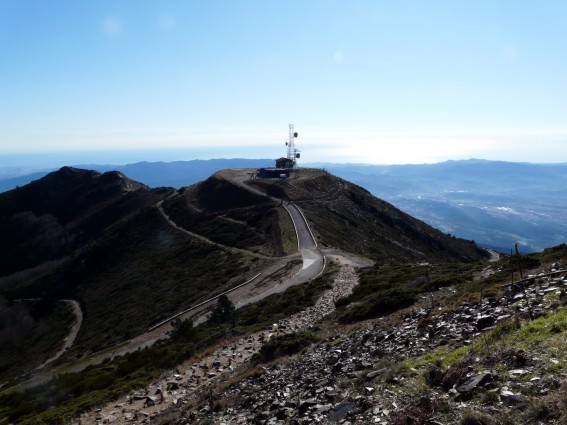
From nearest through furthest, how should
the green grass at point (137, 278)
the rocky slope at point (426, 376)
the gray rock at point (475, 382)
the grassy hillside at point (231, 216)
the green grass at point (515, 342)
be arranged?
the rocky slope at point (426, 376)
the gray rock at point (475, 382)
the green grass at point (515, 342)
the green grass at point (137, 278)
the grassy hillside at point (231, 216)

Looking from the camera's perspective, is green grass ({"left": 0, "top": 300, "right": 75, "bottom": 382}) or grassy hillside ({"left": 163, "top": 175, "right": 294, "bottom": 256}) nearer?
green grass ({"left": 0, "top": 300, "right": 75, "bottom": 382})

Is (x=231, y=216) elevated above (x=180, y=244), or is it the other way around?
(x=231, y=216)

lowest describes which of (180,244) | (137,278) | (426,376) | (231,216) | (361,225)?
(137,278)

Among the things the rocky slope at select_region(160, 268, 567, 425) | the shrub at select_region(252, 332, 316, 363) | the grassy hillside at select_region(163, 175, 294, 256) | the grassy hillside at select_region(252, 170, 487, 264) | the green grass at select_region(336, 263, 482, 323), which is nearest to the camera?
the rocky slope at select_region(160, 268, 567, 425)

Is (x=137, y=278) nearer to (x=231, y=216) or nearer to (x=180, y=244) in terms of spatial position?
(x=180, y=244)

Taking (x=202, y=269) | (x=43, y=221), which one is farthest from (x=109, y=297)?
(x=43, y=221)

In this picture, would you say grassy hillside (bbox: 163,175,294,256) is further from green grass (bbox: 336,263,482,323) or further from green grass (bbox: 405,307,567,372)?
green grass (bbox: 405,307,567,372)

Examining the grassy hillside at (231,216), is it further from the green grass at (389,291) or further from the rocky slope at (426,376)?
the rocky slope at (426,376)

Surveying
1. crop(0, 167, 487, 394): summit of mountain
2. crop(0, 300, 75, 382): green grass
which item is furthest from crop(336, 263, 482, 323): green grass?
crop(0, 300, 75, 382): green grass

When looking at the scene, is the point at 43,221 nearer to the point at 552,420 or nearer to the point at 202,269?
the point at 202,269

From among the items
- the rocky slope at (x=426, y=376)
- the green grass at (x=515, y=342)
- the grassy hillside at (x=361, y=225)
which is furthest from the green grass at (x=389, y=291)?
the grassy hillside at (x=361, y=225)

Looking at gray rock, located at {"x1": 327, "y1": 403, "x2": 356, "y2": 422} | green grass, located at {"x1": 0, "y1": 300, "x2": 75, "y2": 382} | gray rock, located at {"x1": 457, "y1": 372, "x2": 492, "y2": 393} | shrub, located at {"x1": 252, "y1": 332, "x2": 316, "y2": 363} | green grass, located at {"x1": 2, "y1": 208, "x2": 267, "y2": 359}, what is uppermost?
gray rock, located at {"x1": 457, "y1": 372, "x2": 492, "y2": 393}

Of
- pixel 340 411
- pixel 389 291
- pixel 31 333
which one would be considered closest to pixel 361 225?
pixel 389 291

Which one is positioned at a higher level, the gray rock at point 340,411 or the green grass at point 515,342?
the green grass at point 515,342
